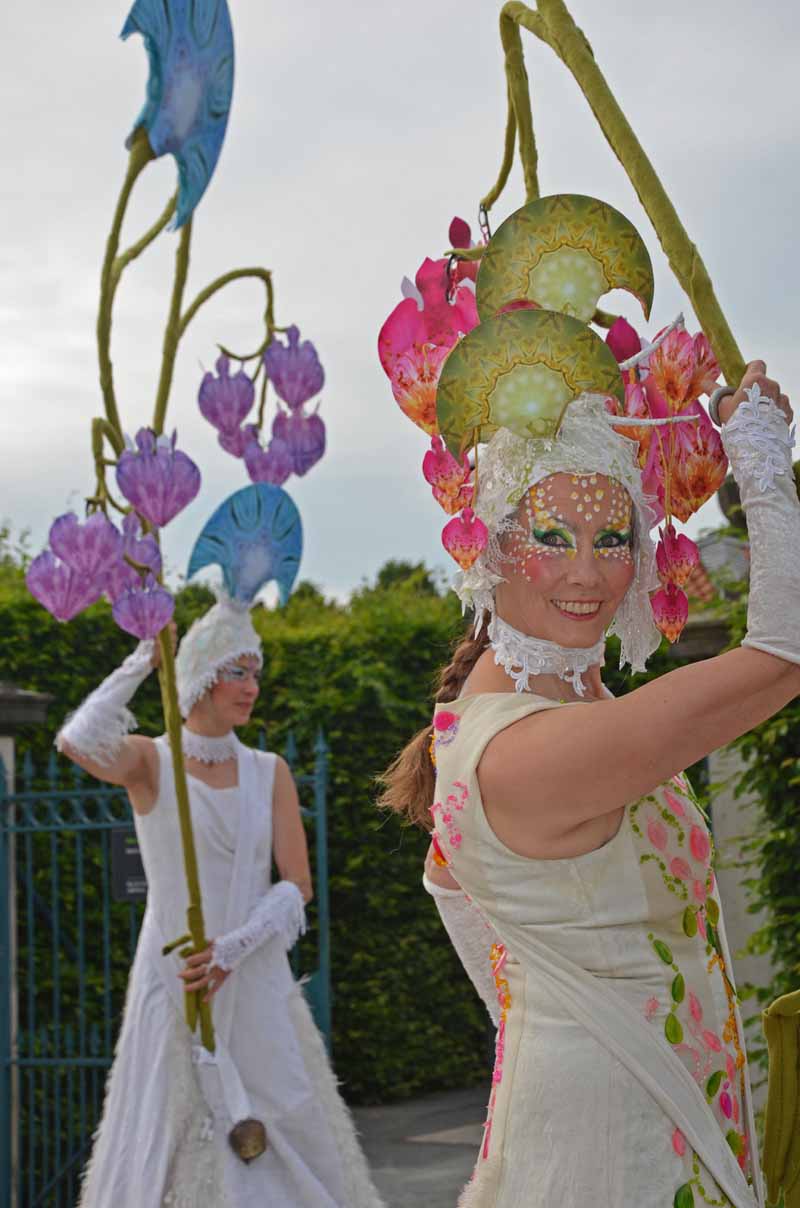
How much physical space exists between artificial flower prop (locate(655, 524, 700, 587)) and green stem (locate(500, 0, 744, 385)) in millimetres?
304

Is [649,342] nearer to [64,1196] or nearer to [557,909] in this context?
[557,909]

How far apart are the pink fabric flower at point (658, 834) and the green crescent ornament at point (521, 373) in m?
0.53

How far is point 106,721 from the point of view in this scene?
4531 millimetres

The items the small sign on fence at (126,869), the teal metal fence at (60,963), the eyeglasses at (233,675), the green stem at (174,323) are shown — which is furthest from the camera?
the teal metal fence at (60,963)

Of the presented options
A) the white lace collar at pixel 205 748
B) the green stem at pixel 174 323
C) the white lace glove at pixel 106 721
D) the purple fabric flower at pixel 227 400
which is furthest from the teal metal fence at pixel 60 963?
the green stem at pixel 174 323

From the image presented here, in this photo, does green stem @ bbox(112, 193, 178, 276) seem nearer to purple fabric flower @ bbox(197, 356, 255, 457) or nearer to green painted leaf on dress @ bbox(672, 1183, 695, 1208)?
purple fabric flower @ bbox(197, 356, 255, 457)

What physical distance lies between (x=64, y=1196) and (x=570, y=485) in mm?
5087

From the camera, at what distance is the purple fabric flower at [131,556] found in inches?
131

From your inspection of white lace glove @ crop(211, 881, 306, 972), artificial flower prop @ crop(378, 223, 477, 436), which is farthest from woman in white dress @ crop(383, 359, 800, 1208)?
white lace glove @ crop(211, 881, 306, 972)

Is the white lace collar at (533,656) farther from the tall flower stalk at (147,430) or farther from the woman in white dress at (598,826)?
the tall flower stalk at (147,430)

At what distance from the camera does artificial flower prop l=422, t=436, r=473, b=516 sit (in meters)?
2.07

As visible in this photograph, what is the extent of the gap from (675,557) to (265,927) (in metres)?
2.83

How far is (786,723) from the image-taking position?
385 cm

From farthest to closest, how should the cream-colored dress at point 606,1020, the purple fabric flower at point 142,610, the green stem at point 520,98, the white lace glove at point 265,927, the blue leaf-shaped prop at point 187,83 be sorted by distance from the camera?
the white lace glove at point 265,927, the purple fabric flower at point 142,610, the blue leaf-shaped prop at point 187,83, the green stem at point 520,98, the cream-colored dress at point 606,1020
